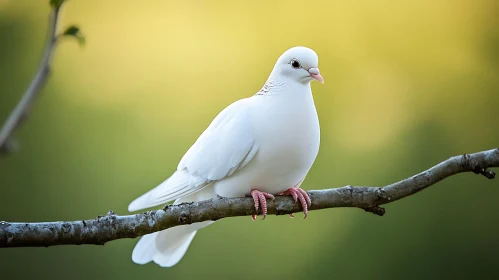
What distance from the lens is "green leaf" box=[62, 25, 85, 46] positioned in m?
1.47

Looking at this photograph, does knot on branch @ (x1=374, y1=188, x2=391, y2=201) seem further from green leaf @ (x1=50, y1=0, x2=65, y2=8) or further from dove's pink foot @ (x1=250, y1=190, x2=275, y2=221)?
green leaf @ (x1=50, y1=0, x2=65, y2=8)

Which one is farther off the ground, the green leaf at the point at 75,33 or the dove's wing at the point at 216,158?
the green leaf at the point at 75,33

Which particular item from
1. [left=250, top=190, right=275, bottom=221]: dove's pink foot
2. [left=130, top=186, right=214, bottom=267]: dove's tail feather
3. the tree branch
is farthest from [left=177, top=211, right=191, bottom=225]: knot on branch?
[left=130, top=186, right=214, bottom=267]: dove's tail feather

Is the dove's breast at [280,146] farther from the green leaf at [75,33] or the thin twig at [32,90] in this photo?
the thin twig at [32,90]

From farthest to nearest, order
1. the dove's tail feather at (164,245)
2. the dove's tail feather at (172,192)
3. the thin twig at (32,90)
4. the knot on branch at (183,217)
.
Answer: the dove's tail feather at (164,245)
the dove's tail feather at (172,192)
the knot on branch at (183,217)
the thin twig at (32,90)

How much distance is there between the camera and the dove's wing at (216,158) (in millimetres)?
2430

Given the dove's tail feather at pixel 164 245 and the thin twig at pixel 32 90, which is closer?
the thin twig at pixel 32 90

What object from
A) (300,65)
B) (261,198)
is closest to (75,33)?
(261,198)

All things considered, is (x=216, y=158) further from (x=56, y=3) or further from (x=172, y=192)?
(x=56, y=3)

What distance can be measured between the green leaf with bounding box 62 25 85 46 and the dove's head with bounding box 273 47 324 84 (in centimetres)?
103

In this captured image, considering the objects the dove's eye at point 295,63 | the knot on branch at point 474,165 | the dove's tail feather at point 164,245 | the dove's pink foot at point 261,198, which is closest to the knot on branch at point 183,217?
the dove's pink foot at point 261,198

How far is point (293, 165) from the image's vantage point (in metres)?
2.35

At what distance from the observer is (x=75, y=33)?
4.99 feet

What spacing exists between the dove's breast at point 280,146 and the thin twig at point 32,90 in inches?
46.0
